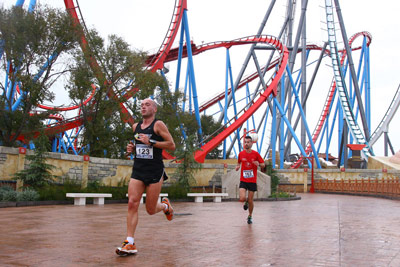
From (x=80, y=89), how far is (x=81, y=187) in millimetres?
7444

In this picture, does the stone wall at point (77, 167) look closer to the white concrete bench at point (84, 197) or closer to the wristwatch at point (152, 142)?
the white concrete bench at point (84, 197)

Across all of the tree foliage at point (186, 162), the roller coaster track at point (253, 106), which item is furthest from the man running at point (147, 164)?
the roller coaster track at point (253, 106)

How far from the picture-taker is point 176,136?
2498 centimetres

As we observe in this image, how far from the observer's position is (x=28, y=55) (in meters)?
16.8

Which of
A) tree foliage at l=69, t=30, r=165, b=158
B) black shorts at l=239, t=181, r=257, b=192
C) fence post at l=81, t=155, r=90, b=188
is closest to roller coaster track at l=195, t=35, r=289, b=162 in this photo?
tree foliage at l=69, t=30, r=165, b=158

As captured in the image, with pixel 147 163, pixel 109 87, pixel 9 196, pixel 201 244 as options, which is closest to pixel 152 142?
pixel 147 163

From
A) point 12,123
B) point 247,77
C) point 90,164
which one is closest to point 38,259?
point 90,164

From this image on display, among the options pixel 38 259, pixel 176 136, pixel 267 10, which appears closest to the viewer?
pixel 38 259

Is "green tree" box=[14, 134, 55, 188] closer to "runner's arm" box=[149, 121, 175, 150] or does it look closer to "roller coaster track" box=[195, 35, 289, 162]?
"runner's arm" box=[149, 121, 175, 150]

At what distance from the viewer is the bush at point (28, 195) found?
37.6 ft

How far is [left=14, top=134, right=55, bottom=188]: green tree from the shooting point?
1252cm

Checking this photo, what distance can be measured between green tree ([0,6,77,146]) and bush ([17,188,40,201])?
4.57 m

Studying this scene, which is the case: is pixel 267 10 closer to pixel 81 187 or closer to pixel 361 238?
pixel 81 187

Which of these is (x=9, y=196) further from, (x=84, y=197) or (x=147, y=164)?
(x=147, y=164)
